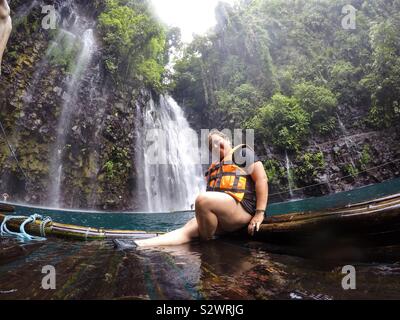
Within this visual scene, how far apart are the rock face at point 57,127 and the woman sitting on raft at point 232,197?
13694mm

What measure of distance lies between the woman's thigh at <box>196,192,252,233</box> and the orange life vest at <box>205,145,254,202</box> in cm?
9

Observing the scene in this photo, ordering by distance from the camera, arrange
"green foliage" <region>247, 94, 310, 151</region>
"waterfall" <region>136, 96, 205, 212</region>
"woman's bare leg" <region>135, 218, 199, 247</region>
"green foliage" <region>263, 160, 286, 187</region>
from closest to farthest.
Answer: "woman's bare leg" <region>135, 218, 199, 247</region> < "waterfall" <region>136, 96, 205, 212</region> < "green foliage" <region>263, 160, 286, 187</region> < "green foliage" <region>247, 94, 310, 151</region>

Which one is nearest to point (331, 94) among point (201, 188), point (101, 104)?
point (201, 188)

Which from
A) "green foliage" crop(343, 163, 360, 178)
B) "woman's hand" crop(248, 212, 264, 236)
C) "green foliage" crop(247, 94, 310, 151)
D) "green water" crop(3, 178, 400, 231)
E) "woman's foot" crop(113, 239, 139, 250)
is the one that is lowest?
"green water" crop(3, 178, 400, 231)

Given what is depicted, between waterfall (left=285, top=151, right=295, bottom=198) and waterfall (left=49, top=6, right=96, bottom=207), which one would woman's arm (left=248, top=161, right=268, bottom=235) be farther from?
waterfall (left=285, top=151, right=295, bottom=198)

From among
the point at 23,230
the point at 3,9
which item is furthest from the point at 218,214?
the point at 3,9

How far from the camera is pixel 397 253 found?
1741 mm

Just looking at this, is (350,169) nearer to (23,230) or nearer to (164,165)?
(164,165)

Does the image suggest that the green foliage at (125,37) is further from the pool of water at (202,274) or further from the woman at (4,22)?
the pool of water at (202,274)

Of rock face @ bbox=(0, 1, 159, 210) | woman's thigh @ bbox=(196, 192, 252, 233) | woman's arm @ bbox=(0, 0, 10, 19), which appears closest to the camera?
woman's arm @ bbox=(0, 0, 10, 19)

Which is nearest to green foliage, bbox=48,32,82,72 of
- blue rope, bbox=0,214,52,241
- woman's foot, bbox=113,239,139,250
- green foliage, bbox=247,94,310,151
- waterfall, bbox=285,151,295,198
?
green foliage, bbox=247,94,310,151

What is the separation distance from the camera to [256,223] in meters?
2.77

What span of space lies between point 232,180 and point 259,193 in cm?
29

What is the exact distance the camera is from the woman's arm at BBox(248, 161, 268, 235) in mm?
2736
